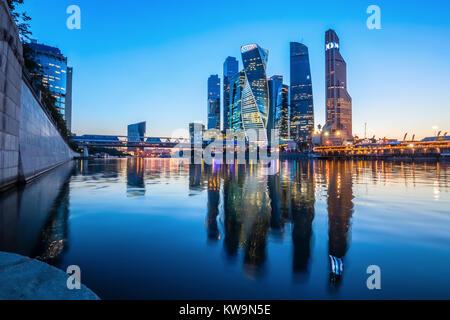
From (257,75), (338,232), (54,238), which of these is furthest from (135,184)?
(257,75)

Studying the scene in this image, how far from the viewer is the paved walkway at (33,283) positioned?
3.01 metres

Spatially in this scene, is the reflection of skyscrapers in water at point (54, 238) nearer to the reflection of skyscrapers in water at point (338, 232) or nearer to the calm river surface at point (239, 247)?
the calm river surface at point (239, 247)

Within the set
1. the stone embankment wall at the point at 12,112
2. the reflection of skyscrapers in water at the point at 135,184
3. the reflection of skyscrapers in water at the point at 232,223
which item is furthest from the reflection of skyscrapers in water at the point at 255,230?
the stone embankment wall at the point at 12,112

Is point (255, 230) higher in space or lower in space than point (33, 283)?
lower

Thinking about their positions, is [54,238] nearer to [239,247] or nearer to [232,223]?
[239,247]

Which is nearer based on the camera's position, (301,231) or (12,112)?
(301,231)

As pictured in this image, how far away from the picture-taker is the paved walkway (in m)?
3.01

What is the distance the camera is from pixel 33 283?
3.26 m

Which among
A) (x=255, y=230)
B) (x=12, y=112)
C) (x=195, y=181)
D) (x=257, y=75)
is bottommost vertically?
(x=255, y=230)

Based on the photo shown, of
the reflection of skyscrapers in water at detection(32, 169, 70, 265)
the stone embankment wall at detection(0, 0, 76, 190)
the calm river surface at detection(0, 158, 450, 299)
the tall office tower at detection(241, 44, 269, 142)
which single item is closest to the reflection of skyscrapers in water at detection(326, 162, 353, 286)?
the calm river surface at detection(0, 158, 450, 299)

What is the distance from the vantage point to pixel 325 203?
9867mm

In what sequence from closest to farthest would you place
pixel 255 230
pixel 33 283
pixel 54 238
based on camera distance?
pixel 33 283 → pixel 54 238 → pixel 255 230
